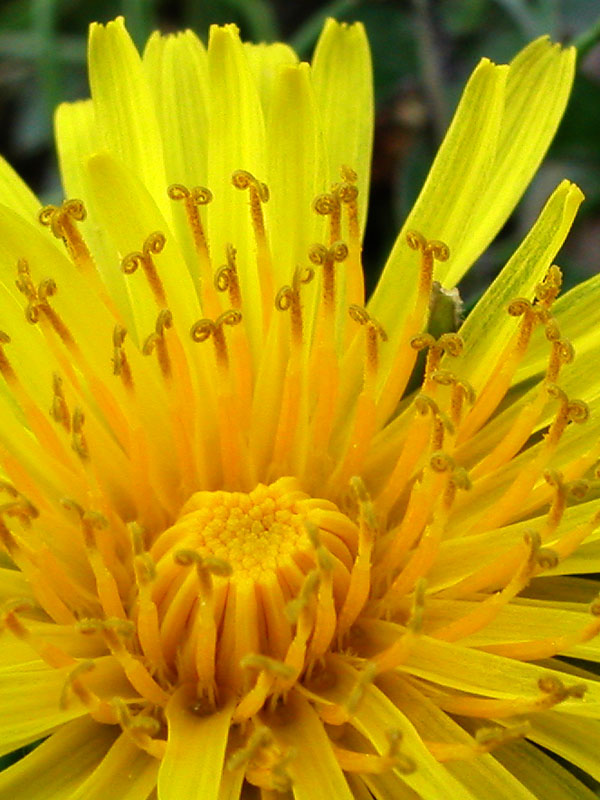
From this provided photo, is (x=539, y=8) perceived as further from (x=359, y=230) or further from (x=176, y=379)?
(x=176, y=379)

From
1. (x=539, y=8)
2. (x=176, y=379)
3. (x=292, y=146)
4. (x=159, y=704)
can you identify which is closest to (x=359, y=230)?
(x=292, y=146)

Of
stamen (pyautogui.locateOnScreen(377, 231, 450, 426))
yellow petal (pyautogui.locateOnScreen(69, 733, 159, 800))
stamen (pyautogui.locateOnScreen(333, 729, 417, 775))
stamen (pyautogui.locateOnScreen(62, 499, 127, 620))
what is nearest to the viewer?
stamen (pyautogui.locateOnScreen(333, 729, 417, 775))

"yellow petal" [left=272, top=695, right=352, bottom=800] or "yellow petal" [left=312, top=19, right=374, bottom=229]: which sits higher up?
"yellow petal" [left=312, top=19, right=374, bottom=229]

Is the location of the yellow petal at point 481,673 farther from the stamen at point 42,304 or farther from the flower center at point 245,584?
the stamen at point 42,304

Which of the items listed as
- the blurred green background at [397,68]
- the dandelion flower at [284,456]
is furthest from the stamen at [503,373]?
the blurred green background at [397,68]

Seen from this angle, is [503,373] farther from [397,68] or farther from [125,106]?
[397,68]

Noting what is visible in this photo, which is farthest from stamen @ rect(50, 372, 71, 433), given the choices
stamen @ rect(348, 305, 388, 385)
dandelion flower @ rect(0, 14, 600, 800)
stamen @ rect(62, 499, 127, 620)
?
stamen @ rect(348, 305, 388, 385)

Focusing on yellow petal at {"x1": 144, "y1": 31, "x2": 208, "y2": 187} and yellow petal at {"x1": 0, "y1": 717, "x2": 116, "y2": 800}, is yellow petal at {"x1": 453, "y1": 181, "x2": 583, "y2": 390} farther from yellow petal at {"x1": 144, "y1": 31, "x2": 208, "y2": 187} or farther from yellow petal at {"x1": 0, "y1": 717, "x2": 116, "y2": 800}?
yellow petal at {"x1": 0, "y1": 717, "x2": 116, "y2": 800}
